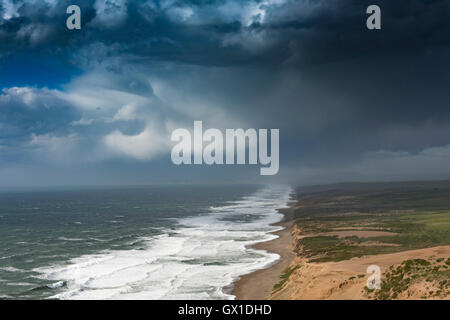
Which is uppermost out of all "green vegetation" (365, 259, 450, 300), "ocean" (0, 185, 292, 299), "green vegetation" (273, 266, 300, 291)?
"green vegetation" (365, 259, 450, 300)

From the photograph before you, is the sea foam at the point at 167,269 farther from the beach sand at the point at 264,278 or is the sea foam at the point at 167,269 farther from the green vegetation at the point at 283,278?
the green vegetation at the point at 283,278

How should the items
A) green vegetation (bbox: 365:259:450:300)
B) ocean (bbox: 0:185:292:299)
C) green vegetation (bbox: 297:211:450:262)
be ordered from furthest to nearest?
green vegetation (bbox: 297:211:450:262) < ocean (bbox: 0:185:292:299) < green vegetation (bbox: 365:259:450:300)

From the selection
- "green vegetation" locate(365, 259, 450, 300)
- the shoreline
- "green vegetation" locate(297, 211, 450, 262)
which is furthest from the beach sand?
"green vegetation" locate(365, 259, 450, 300)

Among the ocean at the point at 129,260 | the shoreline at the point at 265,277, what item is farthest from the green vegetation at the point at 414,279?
the ocean at the point at 129,260

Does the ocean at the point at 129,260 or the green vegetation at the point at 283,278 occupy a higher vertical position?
the green vegetation at the point at 283,278

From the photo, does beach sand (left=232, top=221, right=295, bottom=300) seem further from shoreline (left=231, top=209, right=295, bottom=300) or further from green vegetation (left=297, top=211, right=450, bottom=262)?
green vegetation (left=297, top=211, right=450, bottom=262)

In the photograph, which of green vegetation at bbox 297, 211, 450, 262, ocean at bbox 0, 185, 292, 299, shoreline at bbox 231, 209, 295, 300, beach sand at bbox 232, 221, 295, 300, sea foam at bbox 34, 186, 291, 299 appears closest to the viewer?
beach sand at bbox 232, 221, 295, 300
